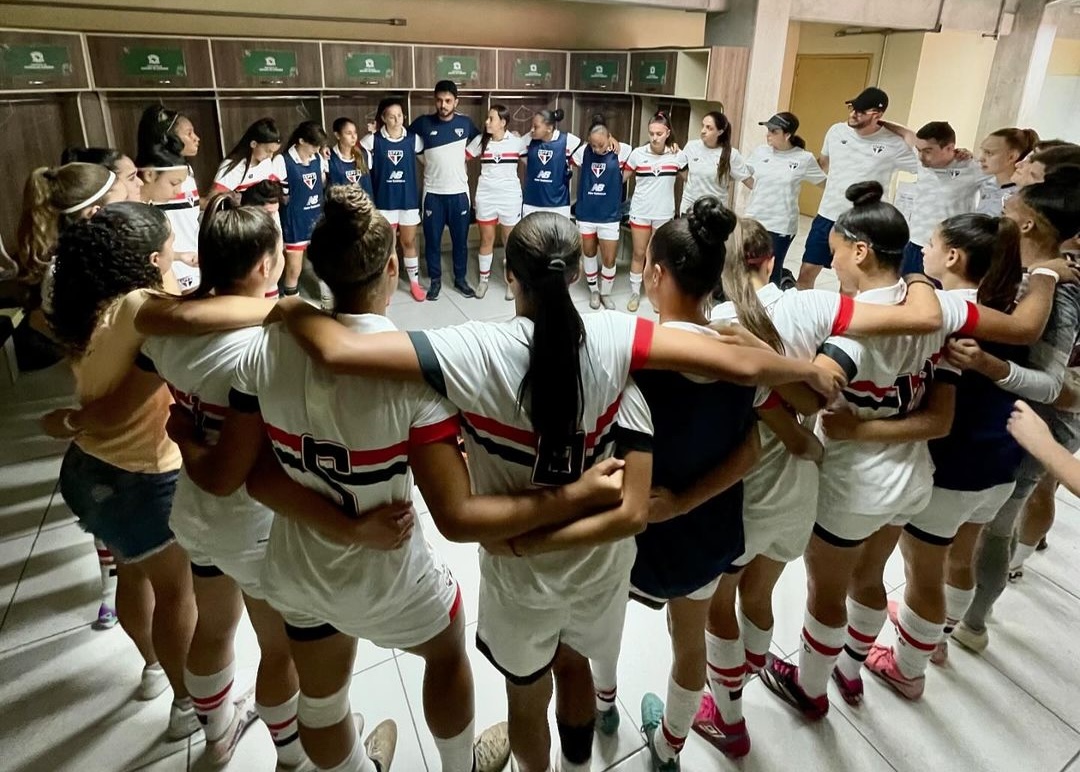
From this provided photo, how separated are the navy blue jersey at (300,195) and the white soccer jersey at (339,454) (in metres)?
4.01

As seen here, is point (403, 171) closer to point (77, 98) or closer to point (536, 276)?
point (77, 98)

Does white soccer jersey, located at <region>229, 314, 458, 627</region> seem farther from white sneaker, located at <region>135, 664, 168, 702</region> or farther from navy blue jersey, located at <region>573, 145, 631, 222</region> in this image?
navy blue jersey, located at <region>573, 145, 631, 222</region>

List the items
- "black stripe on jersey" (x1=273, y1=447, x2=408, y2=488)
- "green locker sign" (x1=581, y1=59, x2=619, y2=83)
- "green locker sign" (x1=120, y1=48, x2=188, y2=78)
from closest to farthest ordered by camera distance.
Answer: "black stripe on jersey" (x1=273, y1=447, x2=408, y2=488)
"green locker sign" (x1=120, y1=48, x2=188, y2=78)
"green locker sign" (x1=581, y1=59, x2=619, y2=83)

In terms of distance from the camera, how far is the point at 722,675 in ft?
5.92

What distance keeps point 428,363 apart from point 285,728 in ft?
3.70

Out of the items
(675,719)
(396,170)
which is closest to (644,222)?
(396,170)

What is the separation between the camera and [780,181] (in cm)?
500

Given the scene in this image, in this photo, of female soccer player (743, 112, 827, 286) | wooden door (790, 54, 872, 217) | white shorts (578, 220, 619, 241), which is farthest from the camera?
wooden door (790, 54, 872, 217)

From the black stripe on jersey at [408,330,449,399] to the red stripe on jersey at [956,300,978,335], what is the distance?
1.29 m

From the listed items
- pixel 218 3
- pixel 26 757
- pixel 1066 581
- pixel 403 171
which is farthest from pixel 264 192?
pixel 1066 581

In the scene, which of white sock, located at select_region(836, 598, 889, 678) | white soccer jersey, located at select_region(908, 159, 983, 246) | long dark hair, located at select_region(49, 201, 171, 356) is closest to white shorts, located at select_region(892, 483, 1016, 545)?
white sock, located at select_region(836, 598, 889, 678)

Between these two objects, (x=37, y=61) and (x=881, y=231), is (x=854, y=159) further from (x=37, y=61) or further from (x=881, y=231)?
(x=37, y=61)

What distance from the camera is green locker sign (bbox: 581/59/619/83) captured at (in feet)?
21.1

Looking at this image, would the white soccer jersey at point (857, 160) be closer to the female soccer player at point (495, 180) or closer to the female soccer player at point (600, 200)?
the female soccer player at point (600, 200)
